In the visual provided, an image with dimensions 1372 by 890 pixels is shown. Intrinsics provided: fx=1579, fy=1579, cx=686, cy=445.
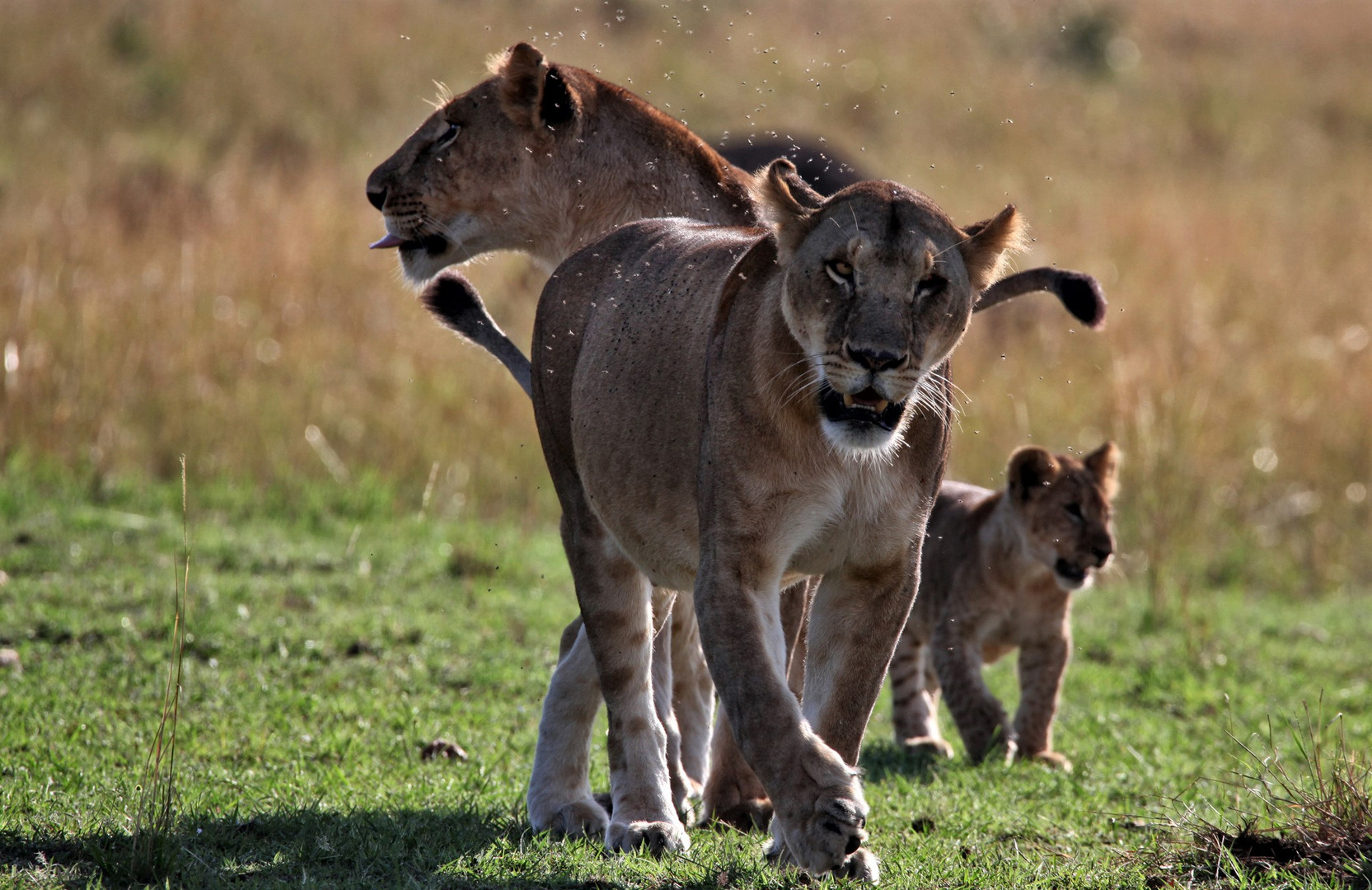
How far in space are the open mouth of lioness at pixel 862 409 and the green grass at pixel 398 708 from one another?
103 centimetres

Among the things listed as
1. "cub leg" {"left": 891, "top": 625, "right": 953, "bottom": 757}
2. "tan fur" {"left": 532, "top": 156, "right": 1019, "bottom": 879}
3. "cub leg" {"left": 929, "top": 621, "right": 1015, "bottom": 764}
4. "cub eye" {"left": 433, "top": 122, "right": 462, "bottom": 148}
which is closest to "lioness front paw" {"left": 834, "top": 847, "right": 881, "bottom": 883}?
"tan fur" {"left": 532, "top": 156, "right": 1019, "bottom": 879}

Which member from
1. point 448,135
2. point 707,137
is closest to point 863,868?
point 448,135

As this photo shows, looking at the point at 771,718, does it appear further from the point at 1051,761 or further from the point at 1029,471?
the point at 1029,471

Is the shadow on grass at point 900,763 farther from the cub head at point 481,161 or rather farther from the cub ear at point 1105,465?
the cub head at point 481,161

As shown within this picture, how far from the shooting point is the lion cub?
5.97 m

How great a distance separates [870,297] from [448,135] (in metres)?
2.50

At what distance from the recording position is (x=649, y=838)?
3.94m

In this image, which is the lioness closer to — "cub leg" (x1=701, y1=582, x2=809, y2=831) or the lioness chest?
the lioness chest

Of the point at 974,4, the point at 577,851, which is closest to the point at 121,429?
the point at 577,851

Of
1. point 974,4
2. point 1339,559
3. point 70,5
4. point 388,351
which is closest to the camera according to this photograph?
point 1339,559

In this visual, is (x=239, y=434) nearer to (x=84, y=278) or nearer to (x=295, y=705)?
(x=84, y=278)

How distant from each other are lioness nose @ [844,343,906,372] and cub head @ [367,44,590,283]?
236 cm

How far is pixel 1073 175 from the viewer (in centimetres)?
2250

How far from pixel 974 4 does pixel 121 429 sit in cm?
2722
